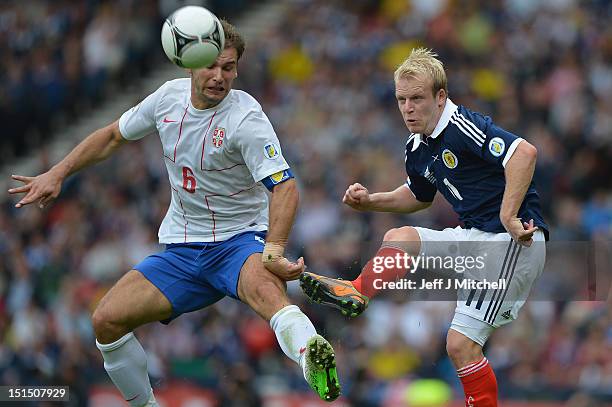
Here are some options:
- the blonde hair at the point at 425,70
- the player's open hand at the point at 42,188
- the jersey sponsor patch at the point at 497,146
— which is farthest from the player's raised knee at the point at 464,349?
the player's open hand at the point at 42,188

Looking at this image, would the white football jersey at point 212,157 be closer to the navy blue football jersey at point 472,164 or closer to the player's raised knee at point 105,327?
the player's raised knee at point 105,327

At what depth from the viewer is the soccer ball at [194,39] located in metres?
7.40

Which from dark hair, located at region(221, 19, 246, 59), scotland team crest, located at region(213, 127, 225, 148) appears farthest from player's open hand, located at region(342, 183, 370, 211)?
dark hair, located at region(221, 19, 246, 59)

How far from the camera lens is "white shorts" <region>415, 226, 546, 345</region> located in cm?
759

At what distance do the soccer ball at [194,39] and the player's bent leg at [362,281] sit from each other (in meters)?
1.54

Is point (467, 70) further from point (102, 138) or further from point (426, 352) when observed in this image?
point (102, 138)

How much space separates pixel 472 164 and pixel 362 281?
1122 mm

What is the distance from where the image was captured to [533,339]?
11.9 metres

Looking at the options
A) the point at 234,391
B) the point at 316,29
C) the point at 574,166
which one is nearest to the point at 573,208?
the point at 574,166

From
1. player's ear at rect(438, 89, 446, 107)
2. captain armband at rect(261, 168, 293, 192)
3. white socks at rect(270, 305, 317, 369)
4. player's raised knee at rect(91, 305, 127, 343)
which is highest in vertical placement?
player's ear at rect(438, 89, 446, 107)

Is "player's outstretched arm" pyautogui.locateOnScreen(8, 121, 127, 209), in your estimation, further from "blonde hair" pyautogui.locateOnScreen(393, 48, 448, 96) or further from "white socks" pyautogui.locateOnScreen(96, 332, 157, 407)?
"blonde hair" pyautogui.locateOnScreen(393, 48, 448, 96)

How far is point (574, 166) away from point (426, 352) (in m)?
3.36

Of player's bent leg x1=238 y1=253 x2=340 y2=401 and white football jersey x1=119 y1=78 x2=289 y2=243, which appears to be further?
white football jersey x1=119 y1=78 x2=289 y2=243

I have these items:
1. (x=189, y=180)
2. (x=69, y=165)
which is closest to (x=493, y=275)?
(x=189, y=180)
